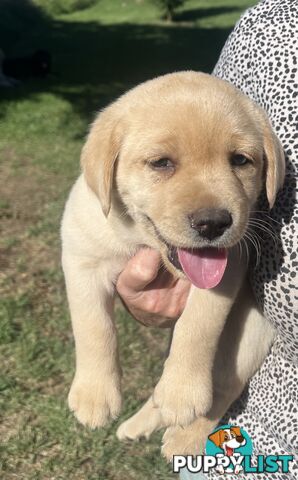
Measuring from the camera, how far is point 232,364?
205cm

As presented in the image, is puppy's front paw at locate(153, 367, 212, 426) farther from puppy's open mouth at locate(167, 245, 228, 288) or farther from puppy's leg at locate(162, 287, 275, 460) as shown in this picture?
puppy's open mouth at locate(167, 245, 228, 288)

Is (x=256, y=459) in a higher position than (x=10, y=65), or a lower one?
higher

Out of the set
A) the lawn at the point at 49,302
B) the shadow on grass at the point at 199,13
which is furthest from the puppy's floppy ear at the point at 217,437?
the shadow on grass at the point at 199,13

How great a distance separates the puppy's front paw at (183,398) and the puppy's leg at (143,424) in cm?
51

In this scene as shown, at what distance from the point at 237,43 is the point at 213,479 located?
1413 millimetres

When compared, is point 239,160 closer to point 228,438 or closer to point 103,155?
point 103,155

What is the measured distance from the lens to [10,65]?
32.0 ft

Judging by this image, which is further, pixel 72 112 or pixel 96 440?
pixel 72 112

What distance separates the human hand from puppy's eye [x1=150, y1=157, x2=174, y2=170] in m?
0.34

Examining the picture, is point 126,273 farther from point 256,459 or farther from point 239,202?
point 256,459

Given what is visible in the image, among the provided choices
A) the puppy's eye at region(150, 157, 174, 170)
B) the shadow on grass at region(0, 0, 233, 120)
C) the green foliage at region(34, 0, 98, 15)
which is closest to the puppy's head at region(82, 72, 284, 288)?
the puppy's eye at region(150, 157, 174, 170)

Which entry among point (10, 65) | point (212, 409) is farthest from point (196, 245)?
point (10, 65)

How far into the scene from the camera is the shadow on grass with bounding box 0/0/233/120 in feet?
31.3

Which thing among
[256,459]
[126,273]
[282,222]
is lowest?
[256,459]
